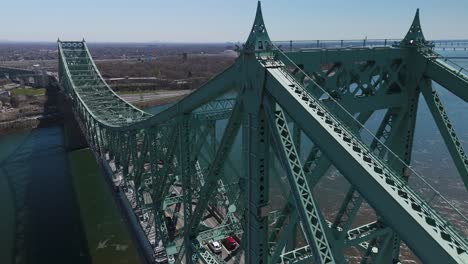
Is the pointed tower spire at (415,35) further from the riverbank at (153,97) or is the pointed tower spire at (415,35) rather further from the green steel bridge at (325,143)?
the riverbank at (153,97)

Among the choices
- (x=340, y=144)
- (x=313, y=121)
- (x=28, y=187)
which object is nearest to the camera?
(x=340, y=144)

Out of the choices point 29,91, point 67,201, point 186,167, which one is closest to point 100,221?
point 67,201

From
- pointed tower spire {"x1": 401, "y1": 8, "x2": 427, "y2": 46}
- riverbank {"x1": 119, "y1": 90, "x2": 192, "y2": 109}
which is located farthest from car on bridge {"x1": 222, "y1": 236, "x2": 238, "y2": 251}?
riverbank {"x1": 119, "y1": 90, "x2": 192, "y2": 109}

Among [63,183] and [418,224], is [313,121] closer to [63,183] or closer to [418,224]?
[418,224]

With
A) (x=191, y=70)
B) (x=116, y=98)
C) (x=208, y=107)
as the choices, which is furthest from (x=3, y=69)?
(x=208, y=107)

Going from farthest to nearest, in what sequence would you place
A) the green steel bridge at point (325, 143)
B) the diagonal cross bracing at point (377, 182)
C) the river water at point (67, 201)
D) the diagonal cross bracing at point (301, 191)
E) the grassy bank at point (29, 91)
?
the grassy bank at point (29, 91)
the river water at point (67, 201)
the diagonal cross bracing at point (301, 191)
the green steel bridge at point (325, 143)
the diagonal cross bracing at point (377, 182)

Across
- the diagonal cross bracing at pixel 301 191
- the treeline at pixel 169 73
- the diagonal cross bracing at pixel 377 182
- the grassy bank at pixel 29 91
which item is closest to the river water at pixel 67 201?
the diagonal cross bracing at pixel 301 191
